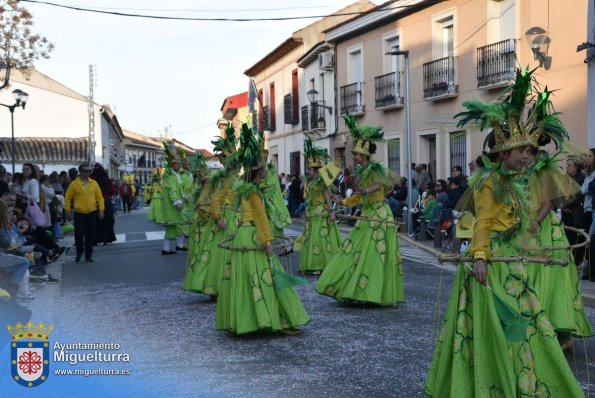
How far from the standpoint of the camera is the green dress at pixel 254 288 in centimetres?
709

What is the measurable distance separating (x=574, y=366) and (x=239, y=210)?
3.41 m

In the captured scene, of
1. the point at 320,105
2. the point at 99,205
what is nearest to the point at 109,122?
the point at 320,105

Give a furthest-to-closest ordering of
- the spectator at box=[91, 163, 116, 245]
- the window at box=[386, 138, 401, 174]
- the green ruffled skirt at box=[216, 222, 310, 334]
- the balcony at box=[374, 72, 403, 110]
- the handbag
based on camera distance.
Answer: the window at box=[386, 138, 401, 174]
the balcony at box=[374, 72, 403, 110]
the spectator at box=[91, 163, 116, 245]
the handbag
the green ruffled skirt at box=[216, 222, 310, 334]

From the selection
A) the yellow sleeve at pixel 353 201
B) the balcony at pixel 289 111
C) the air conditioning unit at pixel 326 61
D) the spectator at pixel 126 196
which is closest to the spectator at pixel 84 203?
the yellow sleeve at pixel 353 201

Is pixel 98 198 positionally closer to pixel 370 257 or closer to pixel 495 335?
pixel 370 257

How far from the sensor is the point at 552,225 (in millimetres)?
6613

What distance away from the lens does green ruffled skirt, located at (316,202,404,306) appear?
28.5 feet

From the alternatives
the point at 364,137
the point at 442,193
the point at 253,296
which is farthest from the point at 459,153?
the point at 253,296

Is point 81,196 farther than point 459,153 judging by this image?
No

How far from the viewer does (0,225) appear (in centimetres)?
908

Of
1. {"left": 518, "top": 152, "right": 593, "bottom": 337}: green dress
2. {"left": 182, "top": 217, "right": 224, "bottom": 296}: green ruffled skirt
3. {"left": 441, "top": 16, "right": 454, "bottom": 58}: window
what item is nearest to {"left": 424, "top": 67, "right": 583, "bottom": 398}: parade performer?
{"left": 518, "top": 152, "right": 593, "bottom": 337}: green dress

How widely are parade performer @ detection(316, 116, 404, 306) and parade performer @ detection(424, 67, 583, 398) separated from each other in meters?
3.82

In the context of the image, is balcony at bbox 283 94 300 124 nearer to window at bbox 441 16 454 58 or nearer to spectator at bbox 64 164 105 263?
window at bbox 441 16 454 58

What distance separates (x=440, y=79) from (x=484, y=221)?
17.4m
